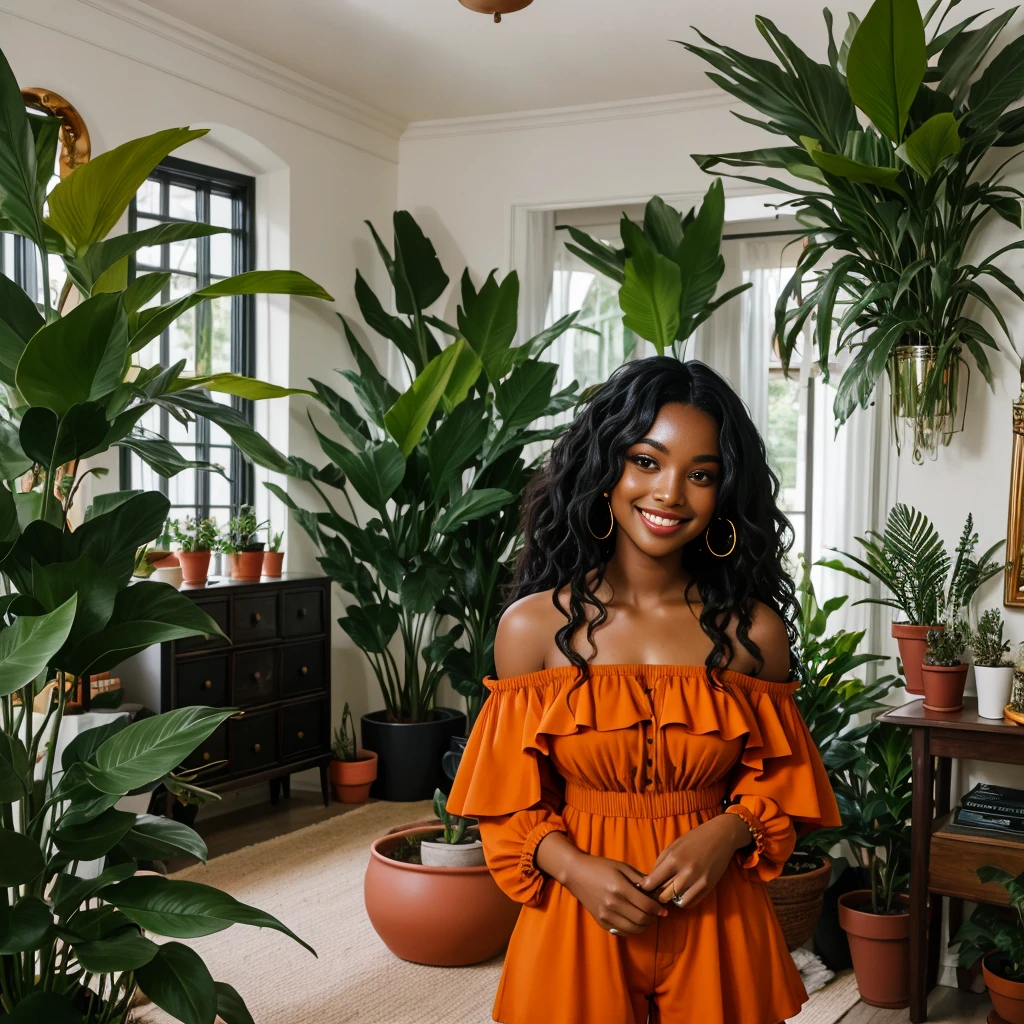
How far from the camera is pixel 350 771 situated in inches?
187

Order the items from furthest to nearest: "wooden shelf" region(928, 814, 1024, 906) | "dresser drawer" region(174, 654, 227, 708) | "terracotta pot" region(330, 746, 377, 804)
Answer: "terracotta pot" region(330, 746, 377, 804) → "dresser drawer" region(174, 654, 227, 708) → "wooden shelf" region(928, 814, 1024, 906)

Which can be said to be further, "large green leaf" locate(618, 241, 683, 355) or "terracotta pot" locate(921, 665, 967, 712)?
"large green leaf" locate(618, 241, 683, 355)

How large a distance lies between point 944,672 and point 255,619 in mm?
2479

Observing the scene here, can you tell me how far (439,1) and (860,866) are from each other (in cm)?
307

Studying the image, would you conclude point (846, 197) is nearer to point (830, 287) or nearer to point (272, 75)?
point (830, 287)

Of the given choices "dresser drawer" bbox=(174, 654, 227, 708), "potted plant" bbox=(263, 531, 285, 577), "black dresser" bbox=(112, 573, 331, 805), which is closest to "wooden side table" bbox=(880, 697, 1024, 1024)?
"black dresser" bbox=(112, 573, 331, 805)

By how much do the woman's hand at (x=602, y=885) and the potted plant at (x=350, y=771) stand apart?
3.54 meters

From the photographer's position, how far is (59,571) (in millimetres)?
1595

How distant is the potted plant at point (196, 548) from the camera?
4.20 metres

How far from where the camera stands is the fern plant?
3.04 meters

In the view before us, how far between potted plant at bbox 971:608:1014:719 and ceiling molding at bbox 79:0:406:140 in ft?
11.0

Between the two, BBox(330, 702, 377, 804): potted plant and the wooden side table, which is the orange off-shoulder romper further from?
BBox(330, 702, 377, 804): potted plant

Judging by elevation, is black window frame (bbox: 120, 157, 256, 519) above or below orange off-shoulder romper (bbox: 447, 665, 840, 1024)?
above

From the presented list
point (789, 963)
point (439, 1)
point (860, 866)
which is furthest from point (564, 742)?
point (439, 1)
